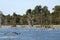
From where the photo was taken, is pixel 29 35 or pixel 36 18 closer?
pixel 29 35

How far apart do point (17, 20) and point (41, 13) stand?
14173 mm

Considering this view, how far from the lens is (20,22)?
468 ft

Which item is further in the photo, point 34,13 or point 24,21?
point 34,13

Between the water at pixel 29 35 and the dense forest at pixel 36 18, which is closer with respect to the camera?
the water at pixel 29 35

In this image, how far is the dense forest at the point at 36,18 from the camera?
134887 millimetres

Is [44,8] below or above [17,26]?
above

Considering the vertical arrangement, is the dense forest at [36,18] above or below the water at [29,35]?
above

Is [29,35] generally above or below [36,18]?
below

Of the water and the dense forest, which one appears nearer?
the water

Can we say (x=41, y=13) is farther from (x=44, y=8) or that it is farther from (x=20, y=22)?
(x=20, y=22)

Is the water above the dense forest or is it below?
below

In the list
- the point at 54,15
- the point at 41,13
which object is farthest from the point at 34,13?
the point at 54,15

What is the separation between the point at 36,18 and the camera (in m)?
140

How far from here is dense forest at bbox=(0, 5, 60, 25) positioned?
13489 cm
